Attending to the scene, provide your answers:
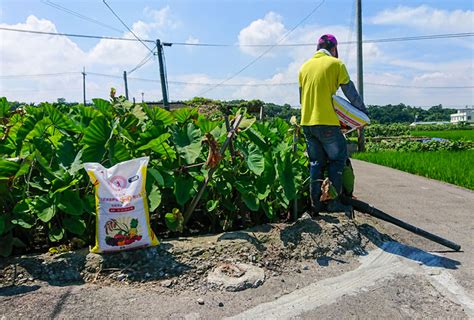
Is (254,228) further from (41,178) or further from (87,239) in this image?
(41,178)

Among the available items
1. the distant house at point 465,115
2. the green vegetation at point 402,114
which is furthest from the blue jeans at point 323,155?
the distant house at point 465,115

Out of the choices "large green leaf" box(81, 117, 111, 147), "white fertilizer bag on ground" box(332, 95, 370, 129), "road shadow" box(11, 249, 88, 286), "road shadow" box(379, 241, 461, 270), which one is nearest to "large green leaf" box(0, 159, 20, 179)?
"large green leaf" box(81, 117, 111, 147)

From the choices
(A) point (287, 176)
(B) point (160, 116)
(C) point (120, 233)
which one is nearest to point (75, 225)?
(C) point (120, 233)

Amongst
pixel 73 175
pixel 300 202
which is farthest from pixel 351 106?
pixel 73 175

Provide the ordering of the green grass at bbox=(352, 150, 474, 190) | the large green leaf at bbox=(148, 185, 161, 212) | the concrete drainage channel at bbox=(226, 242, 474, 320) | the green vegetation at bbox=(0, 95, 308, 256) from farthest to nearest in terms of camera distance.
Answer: the green grass at bbox=(352, 150, 474, 190), the large green leaf at bbox=(148, 185, 161, 212), the green vegetation at bbox=(0, 95, 308, 256), the concrete drainage channel at bbox=(226, 242, 474, 320)

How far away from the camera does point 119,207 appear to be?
316 cm

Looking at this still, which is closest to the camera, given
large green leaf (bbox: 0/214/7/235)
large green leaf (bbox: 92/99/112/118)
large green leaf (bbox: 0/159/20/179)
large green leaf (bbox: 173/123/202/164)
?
large green leaf (bbox: 0/214/7/235)

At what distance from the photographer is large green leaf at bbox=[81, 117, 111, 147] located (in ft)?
11.3

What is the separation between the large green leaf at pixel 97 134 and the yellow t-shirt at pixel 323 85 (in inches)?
79.3

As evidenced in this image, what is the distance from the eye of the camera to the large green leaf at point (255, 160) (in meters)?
3.72

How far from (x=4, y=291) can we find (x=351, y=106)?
11.2ft

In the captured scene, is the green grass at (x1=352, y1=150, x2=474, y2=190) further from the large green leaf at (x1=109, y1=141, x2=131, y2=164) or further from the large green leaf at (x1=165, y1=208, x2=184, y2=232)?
the large green leaf at (x1=109, y1=141, x2=131, y2=164)

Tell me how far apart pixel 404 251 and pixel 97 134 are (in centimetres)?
305

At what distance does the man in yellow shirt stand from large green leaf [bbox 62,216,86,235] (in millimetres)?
2258
